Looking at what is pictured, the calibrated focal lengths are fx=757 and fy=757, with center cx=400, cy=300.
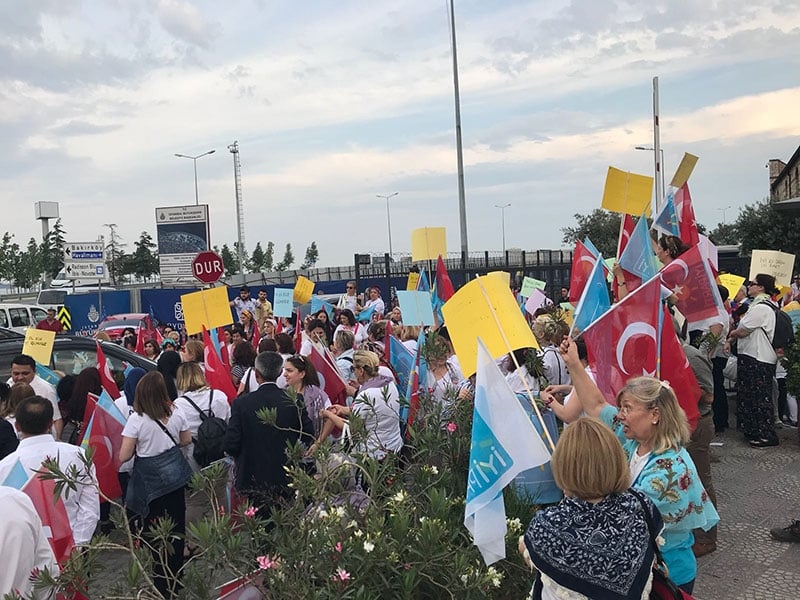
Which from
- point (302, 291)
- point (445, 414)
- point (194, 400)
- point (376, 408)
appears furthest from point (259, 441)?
point (302, 291)

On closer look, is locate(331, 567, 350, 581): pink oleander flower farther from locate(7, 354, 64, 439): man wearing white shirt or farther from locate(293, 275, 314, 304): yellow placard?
locate(293, 275, 314, 304): yellow placard

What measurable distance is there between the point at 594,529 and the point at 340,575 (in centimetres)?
95

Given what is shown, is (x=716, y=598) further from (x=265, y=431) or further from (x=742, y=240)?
(x=742, y=240)

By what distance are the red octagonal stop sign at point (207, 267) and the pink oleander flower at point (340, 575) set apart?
496 inches

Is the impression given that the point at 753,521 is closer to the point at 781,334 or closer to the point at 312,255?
the point at 781,334

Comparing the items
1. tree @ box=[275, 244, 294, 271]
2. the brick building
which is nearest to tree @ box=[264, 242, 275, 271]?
tree @ box=[275, 244, 294, 271]

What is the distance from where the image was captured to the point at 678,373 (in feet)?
16.0

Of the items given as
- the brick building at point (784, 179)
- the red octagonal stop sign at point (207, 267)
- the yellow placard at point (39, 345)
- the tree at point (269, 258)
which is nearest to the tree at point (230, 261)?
the tree at point (269, 258)

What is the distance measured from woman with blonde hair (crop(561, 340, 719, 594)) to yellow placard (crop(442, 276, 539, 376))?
814 mm

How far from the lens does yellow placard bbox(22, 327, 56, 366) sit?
7.96 m

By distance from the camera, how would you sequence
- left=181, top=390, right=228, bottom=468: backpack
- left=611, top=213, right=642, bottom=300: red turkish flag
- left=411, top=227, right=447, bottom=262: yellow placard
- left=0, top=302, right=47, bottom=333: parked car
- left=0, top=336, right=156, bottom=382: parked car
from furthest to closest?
left=0, top=302, right=47, bottom=333: parked car, left=411, top=227, right=447, bottom=262: yellow placard, left=0, top=336, right=156, bottom=382: parked car, left=611, top=213, right=642, bottom=300: red turkish flag, left=181, top=390, right=228, bottom=468: backpack

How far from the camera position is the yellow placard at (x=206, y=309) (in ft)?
31.4

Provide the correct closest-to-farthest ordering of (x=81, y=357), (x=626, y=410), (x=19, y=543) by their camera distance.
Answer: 1. (x=19, y=543)
2. (x=626, y=410)
3. (x=81, y=357)

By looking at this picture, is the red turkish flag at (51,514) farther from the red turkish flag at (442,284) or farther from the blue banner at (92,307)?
the blue banner at (92,307)
